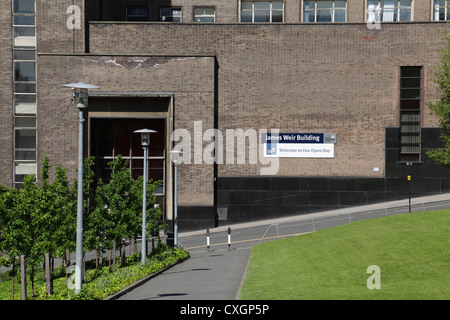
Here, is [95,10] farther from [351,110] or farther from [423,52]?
[423,52]

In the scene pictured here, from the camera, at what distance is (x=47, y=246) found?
2230 centimetres

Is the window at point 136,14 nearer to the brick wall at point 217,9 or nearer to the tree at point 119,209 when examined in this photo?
the brick wall at point 217,9

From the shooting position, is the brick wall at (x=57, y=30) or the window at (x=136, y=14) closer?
the brick wall at (x=57, y=30)

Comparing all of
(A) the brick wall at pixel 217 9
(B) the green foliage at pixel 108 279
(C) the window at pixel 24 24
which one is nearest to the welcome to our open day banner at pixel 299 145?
(A) the brick wall at pixel 217 9

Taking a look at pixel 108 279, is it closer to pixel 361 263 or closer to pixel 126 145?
pixel 361 263

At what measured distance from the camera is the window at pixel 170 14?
170 ft

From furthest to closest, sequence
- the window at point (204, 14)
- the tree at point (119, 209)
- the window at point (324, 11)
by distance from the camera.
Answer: the window at point (204, 14), the window at point (324, 11), the tree at point (119, 209)

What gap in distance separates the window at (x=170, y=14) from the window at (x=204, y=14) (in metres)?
1.63

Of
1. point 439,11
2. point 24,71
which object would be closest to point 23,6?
point 24,71

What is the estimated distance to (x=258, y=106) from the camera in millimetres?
47125
